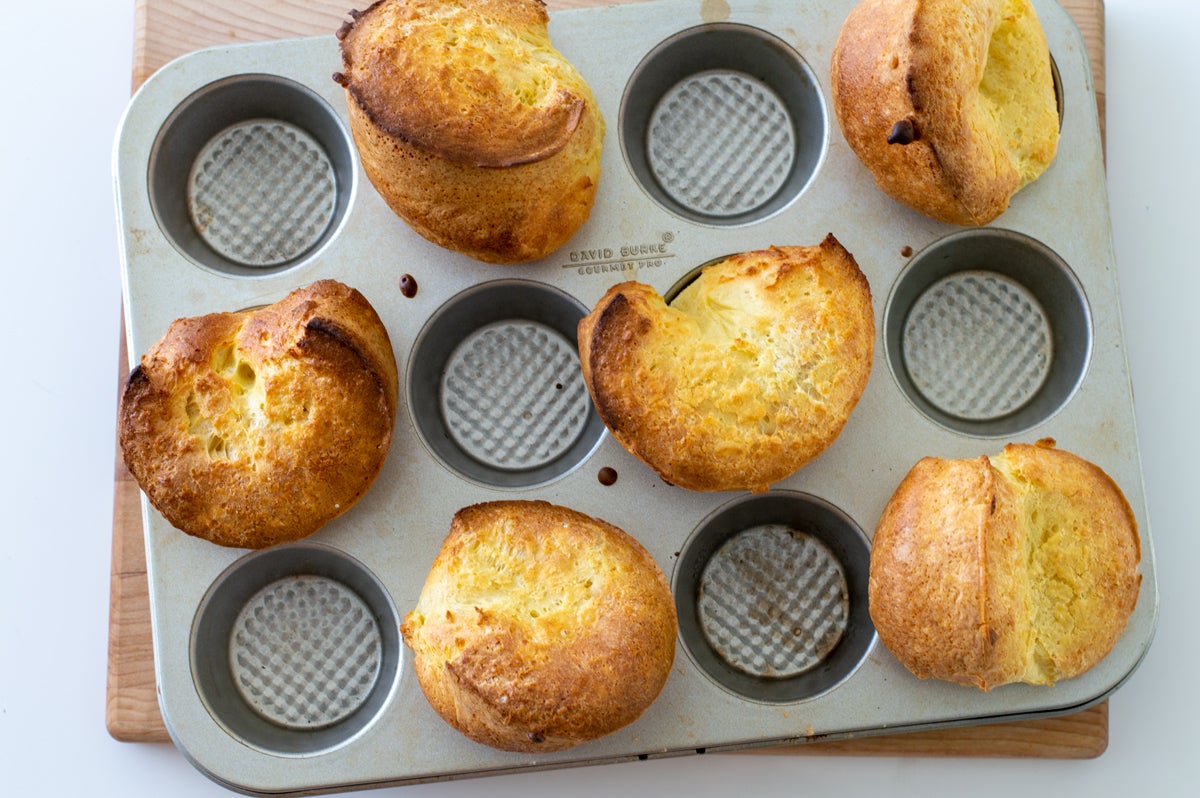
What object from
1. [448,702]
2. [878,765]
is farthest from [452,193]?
[878,765]

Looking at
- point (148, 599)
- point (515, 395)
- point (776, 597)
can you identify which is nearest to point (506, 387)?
point (515, 395)

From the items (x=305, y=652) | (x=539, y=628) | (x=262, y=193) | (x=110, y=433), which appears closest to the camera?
(x=539, y=628)

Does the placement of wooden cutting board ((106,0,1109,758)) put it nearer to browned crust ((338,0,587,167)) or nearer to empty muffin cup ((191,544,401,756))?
empty muffin cup ((191,544,401,756))

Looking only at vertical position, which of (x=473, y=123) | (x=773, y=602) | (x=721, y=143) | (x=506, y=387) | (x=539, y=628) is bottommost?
(x=773, y=602)

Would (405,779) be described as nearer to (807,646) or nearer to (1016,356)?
(807,646)

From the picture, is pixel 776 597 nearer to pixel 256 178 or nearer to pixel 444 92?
pixel 444 92

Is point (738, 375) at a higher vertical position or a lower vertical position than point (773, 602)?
higher

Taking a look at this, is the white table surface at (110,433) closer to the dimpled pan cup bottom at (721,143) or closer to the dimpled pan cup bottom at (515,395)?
the dimpled pan cup bottom at (515,395)

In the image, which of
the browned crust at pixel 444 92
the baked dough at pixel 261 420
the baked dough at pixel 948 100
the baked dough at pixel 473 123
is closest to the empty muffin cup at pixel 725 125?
the baked dough at pixel 948 100
